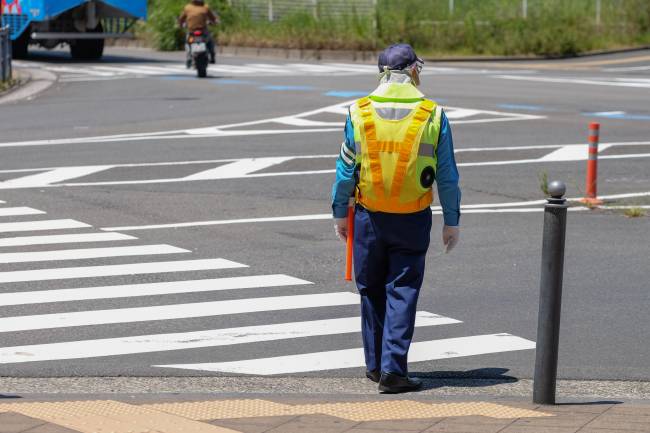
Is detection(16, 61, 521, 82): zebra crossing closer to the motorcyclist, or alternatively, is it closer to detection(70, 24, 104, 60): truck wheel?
the motorcyclist

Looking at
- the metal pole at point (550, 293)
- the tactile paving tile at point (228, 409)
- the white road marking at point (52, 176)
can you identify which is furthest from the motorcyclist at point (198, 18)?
the tactile paving tile at point (228, 409)

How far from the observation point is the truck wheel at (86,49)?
123ft

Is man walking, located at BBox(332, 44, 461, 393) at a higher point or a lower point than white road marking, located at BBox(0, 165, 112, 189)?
higher

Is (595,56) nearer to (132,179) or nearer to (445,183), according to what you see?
(132,179)

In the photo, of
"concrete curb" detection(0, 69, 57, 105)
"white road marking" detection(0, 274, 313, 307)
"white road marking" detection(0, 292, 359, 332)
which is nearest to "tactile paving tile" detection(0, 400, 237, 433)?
"white road marking" detection(0, 292, 359, 332)

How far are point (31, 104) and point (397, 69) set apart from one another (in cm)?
1831

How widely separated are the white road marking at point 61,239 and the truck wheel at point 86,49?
26.6 meters

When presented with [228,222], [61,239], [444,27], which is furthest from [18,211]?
[444,27]

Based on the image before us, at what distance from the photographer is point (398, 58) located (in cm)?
670

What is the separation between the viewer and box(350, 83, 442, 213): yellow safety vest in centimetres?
658

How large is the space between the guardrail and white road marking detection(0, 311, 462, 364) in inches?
742

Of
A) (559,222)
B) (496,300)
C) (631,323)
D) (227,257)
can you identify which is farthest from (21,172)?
(559,222)

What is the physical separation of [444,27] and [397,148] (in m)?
36.7

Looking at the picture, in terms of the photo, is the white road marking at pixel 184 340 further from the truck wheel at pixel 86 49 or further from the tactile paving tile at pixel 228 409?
the truck wheel at pixel 86 49
